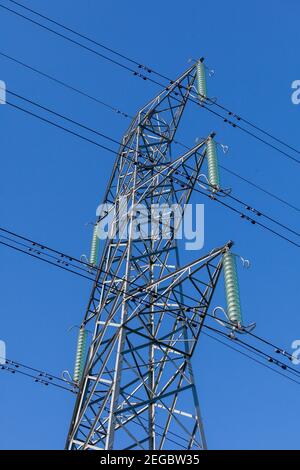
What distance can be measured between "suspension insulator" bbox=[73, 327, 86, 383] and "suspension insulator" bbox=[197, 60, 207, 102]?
826 cm

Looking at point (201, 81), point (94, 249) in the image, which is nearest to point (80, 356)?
point (94, 249)

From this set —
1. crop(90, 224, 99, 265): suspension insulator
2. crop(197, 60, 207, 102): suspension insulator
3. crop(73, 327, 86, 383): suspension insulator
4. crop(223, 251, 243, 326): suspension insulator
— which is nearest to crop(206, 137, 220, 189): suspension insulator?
crop(197, 60, 207, 102): suspension insulator

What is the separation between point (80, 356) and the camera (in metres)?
19.0

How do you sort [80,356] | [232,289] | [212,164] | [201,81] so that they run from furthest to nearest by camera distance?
1. [201,81]
2. [80,356]
3. [212,164]
4. [232,289]

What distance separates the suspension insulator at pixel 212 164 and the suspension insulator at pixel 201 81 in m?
2.06

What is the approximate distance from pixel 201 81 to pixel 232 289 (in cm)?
998

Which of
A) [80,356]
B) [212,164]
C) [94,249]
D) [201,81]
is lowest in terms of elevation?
[80,356]

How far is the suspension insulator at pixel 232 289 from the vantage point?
1328cm

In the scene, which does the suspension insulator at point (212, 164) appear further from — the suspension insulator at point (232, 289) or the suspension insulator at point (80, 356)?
the suspension insulator at point (80, 356)

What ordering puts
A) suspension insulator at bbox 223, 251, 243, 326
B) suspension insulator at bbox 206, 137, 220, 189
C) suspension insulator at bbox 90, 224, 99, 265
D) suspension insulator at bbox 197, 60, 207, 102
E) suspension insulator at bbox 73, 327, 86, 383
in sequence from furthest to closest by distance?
suspension insulator at bbox 90, 224, 99, 265, suspension insulator at bbox 197, 60, 207, 102, suspension insulator at bbox 73, 327, 86, 383, suspension insulator at bbox 206, 137, 220, 189, suspension insulator at bbox 223, 251, 243, 326

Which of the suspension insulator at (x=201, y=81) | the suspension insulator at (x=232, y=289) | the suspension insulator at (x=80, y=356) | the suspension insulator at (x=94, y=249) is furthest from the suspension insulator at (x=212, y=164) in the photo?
the suspension insulator at (x=80, y=356)

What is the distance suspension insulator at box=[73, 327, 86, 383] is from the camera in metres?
18.2

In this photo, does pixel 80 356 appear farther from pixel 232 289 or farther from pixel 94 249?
pixel 232 289

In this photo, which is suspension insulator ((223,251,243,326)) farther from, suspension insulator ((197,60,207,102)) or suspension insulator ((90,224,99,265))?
suspension insulator ((90,224,99,265))
